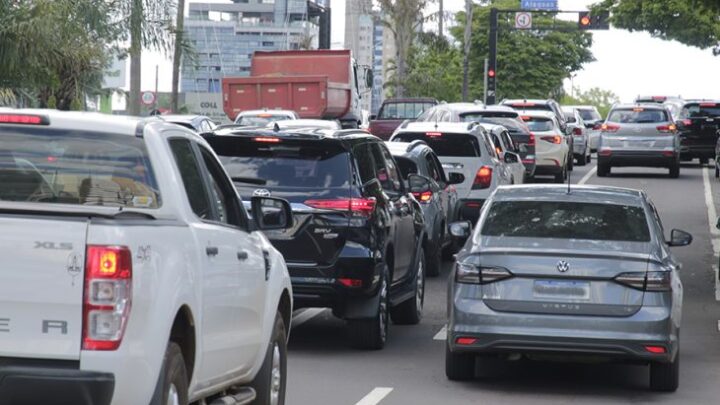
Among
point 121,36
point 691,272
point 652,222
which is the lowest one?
point 691,272

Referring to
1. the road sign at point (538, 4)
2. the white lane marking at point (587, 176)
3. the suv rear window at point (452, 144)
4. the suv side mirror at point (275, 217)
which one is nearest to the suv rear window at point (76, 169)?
the suv side mirror at point (275, 217)

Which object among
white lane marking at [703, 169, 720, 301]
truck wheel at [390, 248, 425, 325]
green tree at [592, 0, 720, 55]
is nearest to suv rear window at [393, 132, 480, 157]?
white lane marking at [703, 169, 720, 301]

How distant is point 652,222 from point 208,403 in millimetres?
4346

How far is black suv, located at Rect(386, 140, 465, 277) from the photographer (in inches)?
749

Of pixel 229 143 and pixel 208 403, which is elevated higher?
pixel 229 143

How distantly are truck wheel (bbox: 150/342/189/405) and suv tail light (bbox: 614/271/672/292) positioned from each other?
14.8 ft

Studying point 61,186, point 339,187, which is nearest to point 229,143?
point 339,187

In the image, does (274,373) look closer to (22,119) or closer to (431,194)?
(22,119)

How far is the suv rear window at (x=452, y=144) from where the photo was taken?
75.0 feet

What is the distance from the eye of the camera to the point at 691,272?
68.3 ft

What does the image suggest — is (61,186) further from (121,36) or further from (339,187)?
(121,36)

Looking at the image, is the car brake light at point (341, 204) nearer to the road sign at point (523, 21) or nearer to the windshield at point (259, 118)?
the windshield at point (259, 118)

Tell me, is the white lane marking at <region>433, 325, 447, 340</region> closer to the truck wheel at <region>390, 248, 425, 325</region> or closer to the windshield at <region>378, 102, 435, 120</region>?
the truck wheel at <region>390, 248, 425, 325</region>

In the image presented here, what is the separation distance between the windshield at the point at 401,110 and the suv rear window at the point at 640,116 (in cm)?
1665
